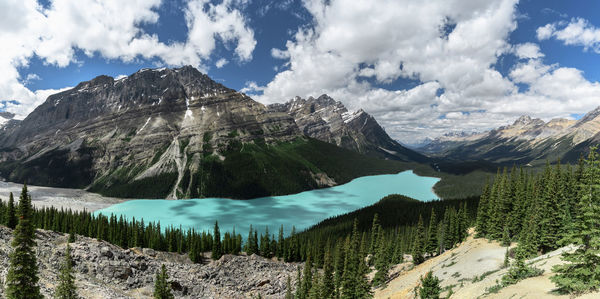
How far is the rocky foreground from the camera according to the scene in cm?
4838

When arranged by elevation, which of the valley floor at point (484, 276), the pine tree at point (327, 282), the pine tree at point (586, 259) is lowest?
the pine tree at point (327, 282)

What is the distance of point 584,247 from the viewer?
2312cm

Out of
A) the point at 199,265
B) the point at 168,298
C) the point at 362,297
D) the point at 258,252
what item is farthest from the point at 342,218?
the point at 168,298

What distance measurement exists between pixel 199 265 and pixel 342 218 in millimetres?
103646

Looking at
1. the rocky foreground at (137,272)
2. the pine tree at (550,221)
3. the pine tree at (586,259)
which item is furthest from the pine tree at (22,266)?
the pine tree at (550,221)

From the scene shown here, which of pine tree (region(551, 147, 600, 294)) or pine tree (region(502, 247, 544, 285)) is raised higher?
pine tree (region(551, 147, 600, 294))

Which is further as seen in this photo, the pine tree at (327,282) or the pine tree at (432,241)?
the pine tree at (432,241)

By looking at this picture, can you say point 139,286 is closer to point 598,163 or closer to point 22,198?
point 22,198

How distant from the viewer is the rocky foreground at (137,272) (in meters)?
48.4

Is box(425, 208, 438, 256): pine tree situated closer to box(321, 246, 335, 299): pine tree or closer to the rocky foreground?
box(321, 246, 335, 299): pine tree

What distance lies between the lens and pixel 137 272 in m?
61.4

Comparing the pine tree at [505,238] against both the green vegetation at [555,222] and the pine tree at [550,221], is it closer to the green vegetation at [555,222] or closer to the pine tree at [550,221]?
the green vegetation at [555,222]

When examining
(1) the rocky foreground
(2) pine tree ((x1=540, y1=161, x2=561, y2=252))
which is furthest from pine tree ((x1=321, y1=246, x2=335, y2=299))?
(2) pine tree ((x1=540, y1=161, x2=561, y2=252))

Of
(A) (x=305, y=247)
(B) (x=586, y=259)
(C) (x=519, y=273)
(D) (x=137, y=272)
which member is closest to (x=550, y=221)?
(C) (x=519, y=273)
